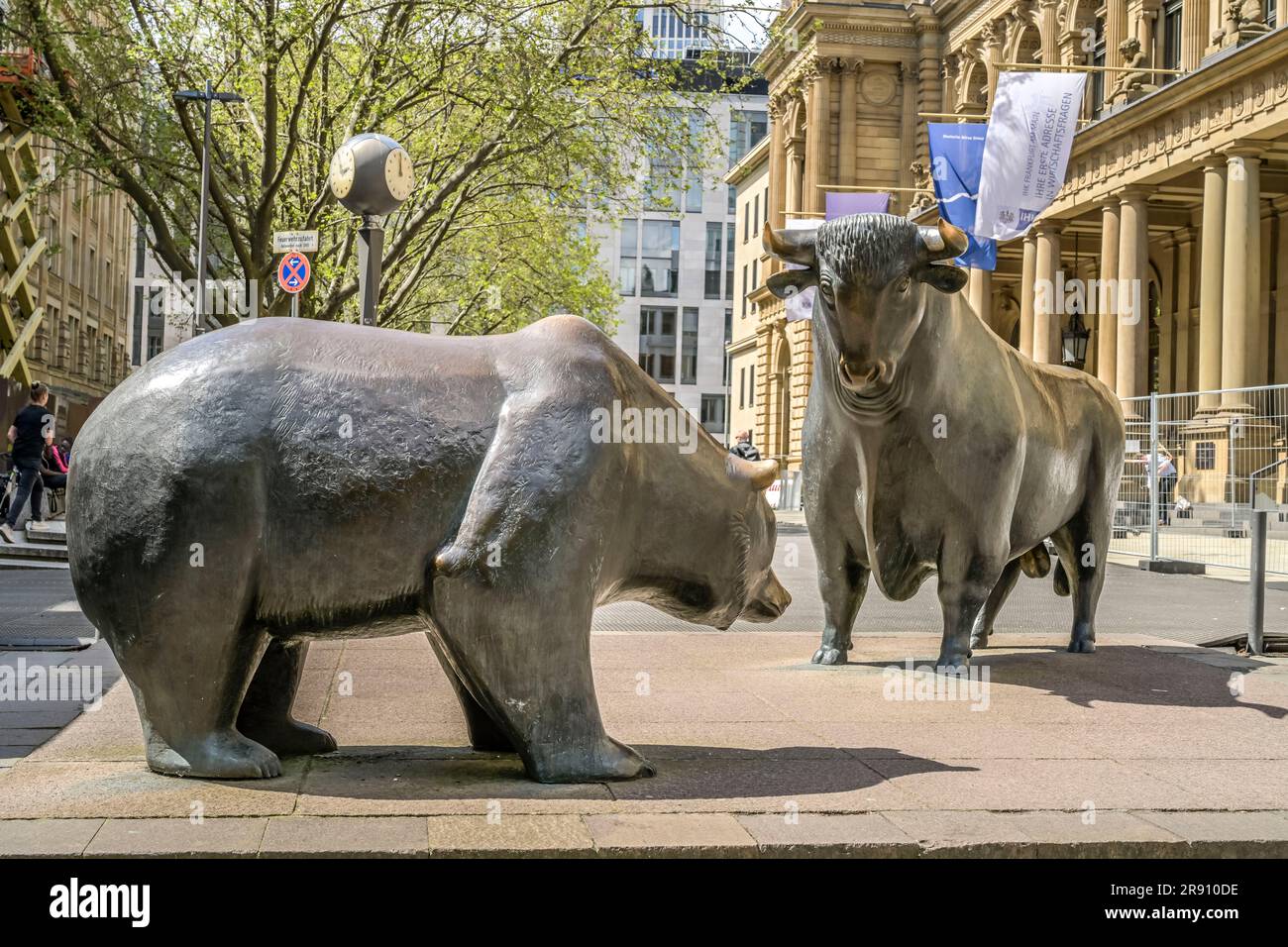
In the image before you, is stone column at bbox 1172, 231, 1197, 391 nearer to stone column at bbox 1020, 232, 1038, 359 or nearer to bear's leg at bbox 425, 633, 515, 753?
stone column at bbox 1020, 232, 1038, 359

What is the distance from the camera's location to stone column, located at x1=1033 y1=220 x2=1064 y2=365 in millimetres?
38219

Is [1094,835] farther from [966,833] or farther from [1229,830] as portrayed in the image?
[1229,830]

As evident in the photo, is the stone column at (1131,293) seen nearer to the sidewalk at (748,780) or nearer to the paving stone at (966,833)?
the sidewalk at (748,780)

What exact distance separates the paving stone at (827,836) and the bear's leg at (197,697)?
157 cm

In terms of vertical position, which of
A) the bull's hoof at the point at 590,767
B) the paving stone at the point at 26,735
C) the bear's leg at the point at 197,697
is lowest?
the paving stone at the point at 26,735

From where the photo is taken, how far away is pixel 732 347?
79000 millimetres

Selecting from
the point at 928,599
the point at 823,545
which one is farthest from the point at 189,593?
the point at 928,599

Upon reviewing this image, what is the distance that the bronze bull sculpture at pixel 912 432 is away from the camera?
239 inches

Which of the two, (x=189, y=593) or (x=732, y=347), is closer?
(x=189, y=593)

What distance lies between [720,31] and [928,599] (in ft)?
30.6

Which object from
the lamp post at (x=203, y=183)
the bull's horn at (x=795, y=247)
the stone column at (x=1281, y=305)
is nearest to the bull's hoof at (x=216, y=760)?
the bull's horn at (x=795, y=247)

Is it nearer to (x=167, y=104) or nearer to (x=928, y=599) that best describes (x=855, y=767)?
(x=928, y=599)

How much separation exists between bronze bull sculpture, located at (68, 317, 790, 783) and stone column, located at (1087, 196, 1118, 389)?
32159 millimetres

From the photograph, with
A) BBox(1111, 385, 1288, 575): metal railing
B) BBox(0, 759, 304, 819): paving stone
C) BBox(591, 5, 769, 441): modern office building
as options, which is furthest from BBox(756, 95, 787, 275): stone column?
BBox(0, 759, 304, 819): paving stone
